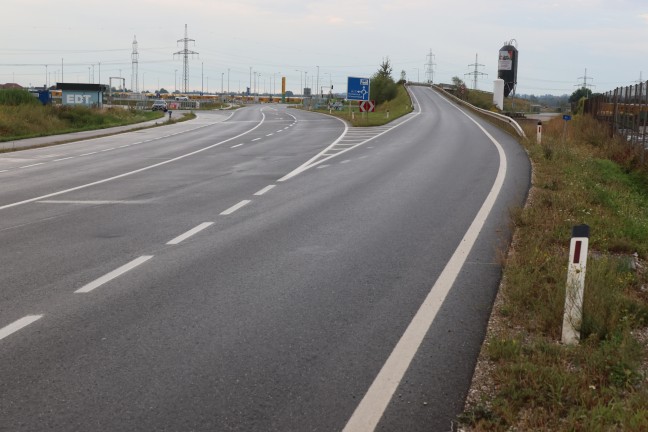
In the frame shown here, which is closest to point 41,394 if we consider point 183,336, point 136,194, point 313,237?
point 183,336

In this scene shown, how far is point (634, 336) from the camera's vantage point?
5.49 m

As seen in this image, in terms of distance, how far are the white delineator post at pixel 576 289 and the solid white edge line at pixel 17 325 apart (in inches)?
163

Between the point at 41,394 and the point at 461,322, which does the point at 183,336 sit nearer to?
the point at 41,394

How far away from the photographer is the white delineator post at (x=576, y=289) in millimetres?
5305

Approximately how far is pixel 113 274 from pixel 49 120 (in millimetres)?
36098

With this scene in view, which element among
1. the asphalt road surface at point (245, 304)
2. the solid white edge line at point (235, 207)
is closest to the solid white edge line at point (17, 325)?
the asphalt road surface at point (245, 304)

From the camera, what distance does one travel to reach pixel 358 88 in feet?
168

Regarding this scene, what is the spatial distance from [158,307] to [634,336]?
12.6 feet

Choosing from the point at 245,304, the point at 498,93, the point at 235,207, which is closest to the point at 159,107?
the point at 498,93

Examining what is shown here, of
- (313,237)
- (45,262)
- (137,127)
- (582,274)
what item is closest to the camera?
(582,274)

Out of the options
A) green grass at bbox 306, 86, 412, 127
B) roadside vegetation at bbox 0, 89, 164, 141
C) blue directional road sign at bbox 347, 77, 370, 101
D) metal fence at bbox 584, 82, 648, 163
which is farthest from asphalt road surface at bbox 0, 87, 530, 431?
blue directional road sign at bbox 347, 77, 370, 101

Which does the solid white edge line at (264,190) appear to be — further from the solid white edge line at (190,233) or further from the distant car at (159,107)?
the distant car at (159,107)

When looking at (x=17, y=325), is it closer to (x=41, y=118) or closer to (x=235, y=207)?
(x=235, y=207)

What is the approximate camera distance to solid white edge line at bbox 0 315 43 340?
219 inches
